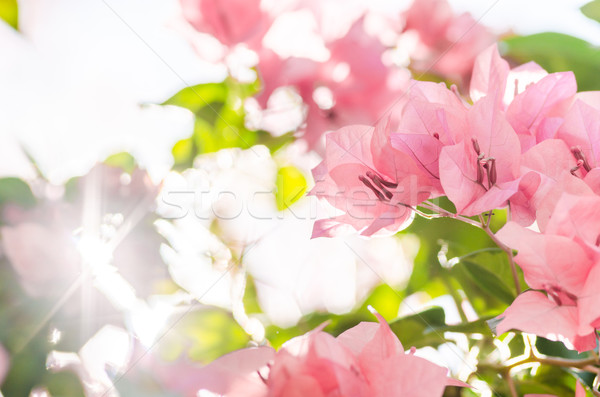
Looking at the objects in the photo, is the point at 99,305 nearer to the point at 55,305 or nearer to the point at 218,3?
the point at 55,305

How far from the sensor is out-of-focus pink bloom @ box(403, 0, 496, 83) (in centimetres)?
46

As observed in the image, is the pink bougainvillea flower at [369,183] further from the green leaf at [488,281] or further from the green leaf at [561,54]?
the green leaf at [561,54]

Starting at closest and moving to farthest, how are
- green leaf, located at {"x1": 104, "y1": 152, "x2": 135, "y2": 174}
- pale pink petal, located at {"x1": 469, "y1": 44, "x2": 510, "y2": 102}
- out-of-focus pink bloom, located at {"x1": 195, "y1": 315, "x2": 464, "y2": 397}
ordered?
1. out-of-focus pink bloom, located at {"x1": 195, "y1": 315, "x2": 464, "y2": 397}
2. pale pink petal, located at {"x1": 469, "y1": 44, "x2": 510, "y2": 102}
3. green leaf, located at {"x1": 104, "y1": 152, "x2": 135, "y2": 174}

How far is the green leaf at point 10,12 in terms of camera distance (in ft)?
1.30

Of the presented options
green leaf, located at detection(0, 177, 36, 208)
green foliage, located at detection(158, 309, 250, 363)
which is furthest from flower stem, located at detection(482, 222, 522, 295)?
green leaf, located at detection(0, 177, 36, 208)

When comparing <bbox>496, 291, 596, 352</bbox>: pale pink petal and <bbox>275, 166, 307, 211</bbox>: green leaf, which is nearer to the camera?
<bbox>496, 291, 596, 352</bbox>: pale pink petal

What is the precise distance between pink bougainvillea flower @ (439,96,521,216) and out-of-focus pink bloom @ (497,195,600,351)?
1.2 inches

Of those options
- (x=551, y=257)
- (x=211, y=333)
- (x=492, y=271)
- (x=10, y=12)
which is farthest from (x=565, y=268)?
(x=10, y=12)

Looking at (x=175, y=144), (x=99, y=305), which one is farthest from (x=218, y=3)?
(x=99, y=305)

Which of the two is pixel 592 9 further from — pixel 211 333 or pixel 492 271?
pixel 211 333

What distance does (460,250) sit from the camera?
1.14ft

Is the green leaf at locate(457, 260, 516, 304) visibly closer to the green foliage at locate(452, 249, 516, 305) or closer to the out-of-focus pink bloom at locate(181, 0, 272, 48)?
the green foliage at locate(452, 249, 516, 305)

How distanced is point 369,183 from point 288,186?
19cm

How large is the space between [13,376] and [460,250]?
0.28 m
